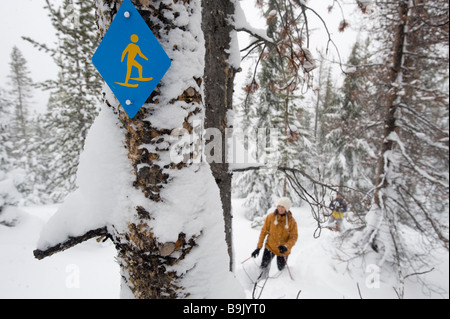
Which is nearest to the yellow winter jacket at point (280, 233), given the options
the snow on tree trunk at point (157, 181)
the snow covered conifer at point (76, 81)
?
the snow on tree trunk at point (157, 181)

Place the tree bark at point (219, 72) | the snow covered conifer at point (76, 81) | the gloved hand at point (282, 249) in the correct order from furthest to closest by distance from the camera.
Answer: the snow covered conifer at point (76, 81) → the gloved hand at point (282, 249) → the tree bark at point (219, 72)

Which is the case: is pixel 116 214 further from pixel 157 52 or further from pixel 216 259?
pixel 157 52

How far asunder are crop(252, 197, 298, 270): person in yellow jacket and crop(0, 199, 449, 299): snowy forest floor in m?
0.72

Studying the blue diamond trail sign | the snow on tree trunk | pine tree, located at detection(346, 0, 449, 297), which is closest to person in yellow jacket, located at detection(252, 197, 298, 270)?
pine tree, located at detection(346, 0, 449, 297)

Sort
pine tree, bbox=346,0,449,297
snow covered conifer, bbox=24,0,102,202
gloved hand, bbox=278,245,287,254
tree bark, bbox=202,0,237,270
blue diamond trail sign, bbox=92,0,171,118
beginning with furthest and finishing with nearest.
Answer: snow covered conifer, bbox=24,0,102,202 → pine tree, bbox=346,0,449,297 → gloved hand, bbox=278,245,287,254 → tree bark, bbox=202,0,237,270 → blue diamond trail sign, bbox=92,0,171,118

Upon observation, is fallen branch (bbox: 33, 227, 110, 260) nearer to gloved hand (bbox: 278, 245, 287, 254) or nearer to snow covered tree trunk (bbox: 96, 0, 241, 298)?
snow covered tree trunk (bbox: 96, 0, 241, 298)

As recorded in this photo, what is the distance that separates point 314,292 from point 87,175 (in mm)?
6167

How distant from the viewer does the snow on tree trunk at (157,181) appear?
37.2 inches

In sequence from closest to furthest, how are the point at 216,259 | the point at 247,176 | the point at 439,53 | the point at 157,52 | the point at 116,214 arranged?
the point at 157,52 < the point at 116,214 < the point at 216,259 < the point at 439,53 < the point at 247,176

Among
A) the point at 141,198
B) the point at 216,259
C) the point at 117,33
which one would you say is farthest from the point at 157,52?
the point at 216,259

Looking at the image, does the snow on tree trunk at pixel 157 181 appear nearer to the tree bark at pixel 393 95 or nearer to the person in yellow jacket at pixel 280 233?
the person in yellow jacket at pixel 280 233

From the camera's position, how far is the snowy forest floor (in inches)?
210

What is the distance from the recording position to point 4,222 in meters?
8.05

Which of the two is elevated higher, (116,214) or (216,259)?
(116,214)
